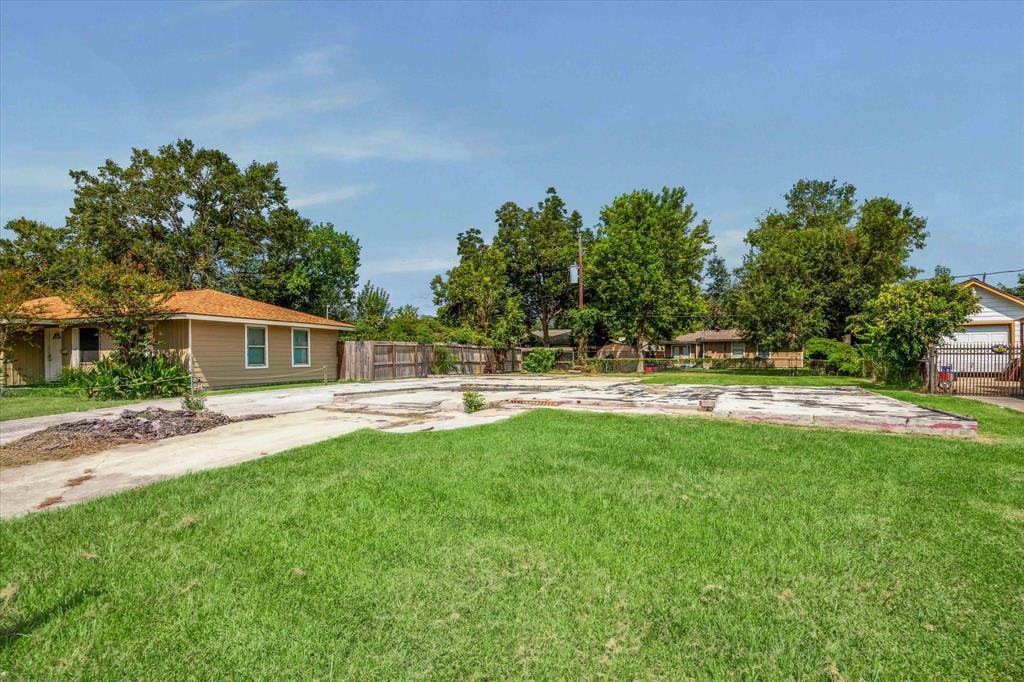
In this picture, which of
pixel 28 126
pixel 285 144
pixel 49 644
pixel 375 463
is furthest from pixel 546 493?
pixel 28 126

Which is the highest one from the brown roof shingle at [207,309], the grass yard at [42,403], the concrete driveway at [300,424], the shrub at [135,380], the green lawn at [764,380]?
the brown roof shingle at [207,309]

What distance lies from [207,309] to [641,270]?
22.1 m

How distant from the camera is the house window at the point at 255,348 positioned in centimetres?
1748

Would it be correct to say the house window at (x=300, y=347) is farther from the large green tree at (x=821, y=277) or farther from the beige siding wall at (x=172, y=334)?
the large green tree at (x=821, y=277)

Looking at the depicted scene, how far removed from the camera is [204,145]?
2986 centimetres

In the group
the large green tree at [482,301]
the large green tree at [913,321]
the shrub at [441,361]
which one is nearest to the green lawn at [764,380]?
the large green tree at [913,321]

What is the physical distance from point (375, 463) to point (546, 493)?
1.77 metres

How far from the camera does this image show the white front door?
58.5 ft

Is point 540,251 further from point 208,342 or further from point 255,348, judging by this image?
point 208,342

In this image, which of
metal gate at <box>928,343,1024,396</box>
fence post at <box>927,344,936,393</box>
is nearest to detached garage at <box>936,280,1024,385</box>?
metal gate at <box>928,343,1024,396</box>

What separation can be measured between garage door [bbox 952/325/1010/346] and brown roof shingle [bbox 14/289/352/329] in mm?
26610

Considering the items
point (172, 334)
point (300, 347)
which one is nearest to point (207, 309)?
point (172, 334)

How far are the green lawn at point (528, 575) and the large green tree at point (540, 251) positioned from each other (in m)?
34.7

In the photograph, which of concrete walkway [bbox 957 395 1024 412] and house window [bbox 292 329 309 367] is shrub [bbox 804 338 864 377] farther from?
house window [bbox 292 329 309 367]
